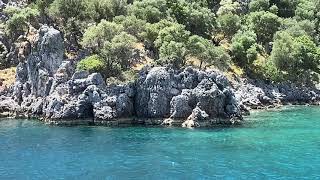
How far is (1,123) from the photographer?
352ft

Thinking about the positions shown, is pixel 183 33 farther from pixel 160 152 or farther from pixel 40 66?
pixel 160 152

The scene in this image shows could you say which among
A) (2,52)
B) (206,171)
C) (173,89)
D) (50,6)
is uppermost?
(50,6)

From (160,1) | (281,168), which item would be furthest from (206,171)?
(160,1)

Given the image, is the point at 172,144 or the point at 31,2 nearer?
the point at 172,144

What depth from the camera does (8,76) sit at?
417 ft

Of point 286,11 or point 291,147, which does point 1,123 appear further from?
point 286,11

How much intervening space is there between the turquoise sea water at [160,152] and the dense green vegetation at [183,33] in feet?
78.4

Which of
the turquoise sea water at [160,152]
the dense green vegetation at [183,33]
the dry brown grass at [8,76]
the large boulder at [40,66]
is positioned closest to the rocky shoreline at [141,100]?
the large boulder at [40,66]

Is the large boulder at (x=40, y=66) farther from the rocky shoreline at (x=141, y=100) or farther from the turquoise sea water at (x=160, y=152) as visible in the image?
the turquoise sea water at (x=160, y=152)

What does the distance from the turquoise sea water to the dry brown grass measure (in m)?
17.7

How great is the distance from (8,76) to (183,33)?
47.3 m

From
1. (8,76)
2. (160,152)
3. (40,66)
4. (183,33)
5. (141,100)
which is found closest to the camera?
(160,152)

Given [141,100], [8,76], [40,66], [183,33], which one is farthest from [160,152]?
[8,76]

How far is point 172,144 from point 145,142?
5.24 meters
